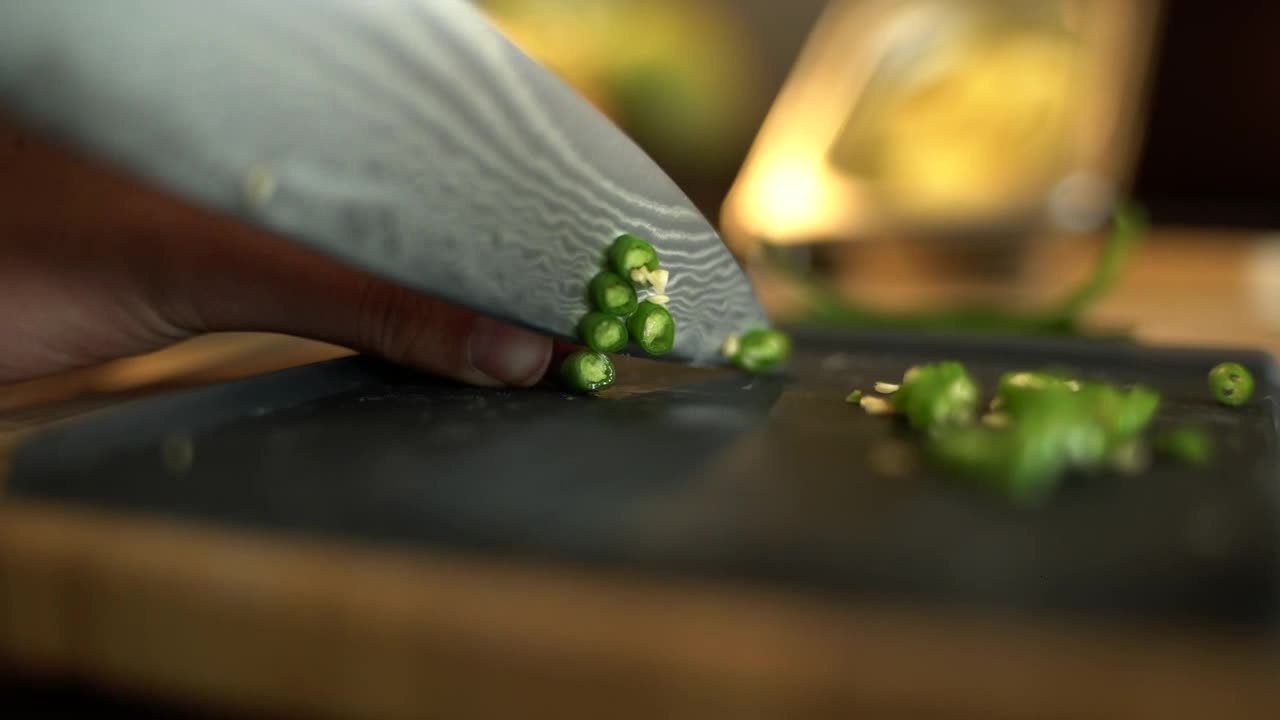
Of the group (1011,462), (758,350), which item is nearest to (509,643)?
(1011,462)

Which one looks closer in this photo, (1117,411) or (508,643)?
(508,643)

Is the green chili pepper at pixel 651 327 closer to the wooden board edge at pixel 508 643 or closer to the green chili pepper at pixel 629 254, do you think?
the green chili pepper at pixel 629 254

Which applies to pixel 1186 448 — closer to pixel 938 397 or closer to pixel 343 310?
pixel 938 397

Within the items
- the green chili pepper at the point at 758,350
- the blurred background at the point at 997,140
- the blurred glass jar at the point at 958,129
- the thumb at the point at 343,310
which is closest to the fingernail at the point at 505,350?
the thumb at the point at 343,310

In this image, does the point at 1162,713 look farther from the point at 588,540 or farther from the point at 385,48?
the point at 385,48

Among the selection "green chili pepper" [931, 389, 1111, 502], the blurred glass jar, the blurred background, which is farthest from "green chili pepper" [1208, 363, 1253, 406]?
the blurred glass jar

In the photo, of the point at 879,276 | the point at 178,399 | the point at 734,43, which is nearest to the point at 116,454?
the point at 178,399
